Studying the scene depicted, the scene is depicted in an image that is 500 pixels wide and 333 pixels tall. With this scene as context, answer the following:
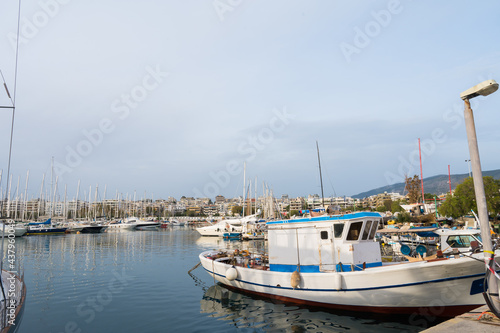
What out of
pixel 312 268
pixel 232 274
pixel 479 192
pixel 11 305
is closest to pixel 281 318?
pixel 312 268

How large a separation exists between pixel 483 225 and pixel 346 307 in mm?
6417

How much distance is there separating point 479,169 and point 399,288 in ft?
17.6

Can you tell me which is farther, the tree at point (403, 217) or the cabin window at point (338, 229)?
the tree at point (403, 217)

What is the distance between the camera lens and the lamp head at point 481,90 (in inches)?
270

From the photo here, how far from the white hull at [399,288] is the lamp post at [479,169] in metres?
3.19

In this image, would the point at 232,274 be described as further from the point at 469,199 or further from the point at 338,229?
the point at 469,199

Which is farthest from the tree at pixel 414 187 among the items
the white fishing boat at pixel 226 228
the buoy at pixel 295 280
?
the buoy at pixel 295 280

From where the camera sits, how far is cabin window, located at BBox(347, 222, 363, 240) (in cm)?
1225

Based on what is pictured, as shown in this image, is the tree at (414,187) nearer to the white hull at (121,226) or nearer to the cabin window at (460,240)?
the cabin window at (460,240)

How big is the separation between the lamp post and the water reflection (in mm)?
4750

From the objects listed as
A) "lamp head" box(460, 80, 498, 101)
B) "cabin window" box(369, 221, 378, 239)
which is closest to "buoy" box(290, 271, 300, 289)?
"cabin window" box(369, 221, 378, 239)

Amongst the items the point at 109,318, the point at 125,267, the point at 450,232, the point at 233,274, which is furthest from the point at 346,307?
the point at 125,267

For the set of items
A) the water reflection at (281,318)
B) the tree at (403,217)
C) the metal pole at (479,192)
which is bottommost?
the water reflection at (281,318)

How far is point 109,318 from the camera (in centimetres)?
1197
